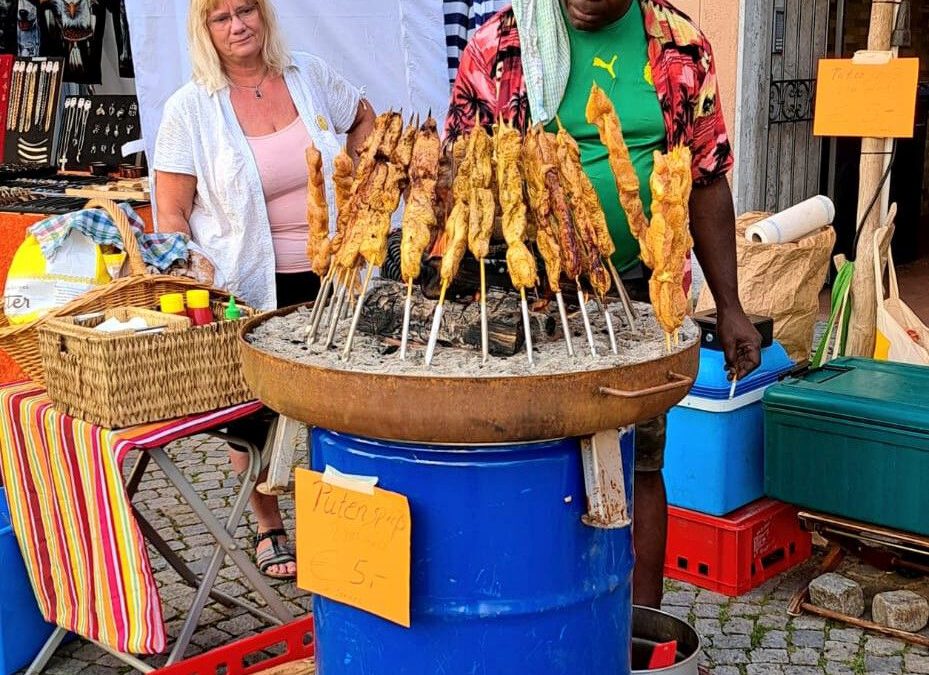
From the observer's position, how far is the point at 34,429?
293cm

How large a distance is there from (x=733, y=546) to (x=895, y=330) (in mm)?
1091

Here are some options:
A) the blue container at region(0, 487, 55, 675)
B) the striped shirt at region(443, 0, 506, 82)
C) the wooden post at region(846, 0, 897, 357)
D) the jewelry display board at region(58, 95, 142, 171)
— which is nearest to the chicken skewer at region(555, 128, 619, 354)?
the blue container at region(0, 487, 55, 675)

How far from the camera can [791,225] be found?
4699 mm

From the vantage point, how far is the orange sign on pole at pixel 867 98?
395 cm

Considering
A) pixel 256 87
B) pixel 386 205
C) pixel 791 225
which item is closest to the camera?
pixel 386 205

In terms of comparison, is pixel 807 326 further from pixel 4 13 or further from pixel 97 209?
pixel 4 13

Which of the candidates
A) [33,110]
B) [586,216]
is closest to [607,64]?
[586,216]

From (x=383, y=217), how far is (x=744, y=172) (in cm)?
470

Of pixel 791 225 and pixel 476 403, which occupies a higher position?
pixel 476 403

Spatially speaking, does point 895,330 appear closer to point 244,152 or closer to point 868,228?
point 868,228

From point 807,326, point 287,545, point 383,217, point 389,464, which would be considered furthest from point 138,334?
point 807,326

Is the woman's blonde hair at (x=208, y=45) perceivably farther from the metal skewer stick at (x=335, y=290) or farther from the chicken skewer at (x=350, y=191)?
the metal skewer stick at (x=335, y=290)

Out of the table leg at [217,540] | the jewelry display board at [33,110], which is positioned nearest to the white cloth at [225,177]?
the table leg at [217,540]

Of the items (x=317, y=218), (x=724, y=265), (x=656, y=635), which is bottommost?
(x=656, y=635)
